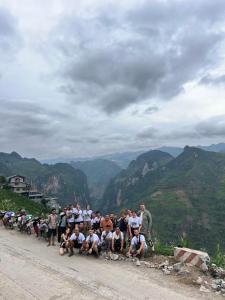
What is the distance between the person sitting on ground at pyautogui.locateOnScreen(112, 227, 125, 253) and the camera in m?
17.7

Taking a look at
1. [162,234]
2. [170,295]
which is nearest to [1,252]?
[170,295]

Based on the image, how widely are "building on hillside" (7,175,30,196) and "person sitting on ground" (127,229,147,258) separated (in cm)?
11794

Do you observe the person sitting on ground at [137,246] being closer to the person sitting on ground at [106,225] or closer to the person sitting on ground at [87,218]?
the person sitting on ground at [106,225]

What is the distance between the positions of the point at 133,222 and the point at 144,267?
2.98m

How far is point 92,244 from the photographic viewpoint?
17422 millimetres

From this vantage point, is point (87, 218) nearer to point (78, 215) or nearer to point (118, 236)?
point (78, 215)

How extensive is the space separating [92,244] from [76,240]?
4.44 feet

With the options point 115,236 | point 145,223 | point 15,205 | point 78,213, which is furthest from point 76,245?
point 15,205

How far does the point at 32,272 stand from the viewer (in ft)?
50.5

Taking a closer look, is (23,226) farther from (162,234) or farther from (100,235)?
(162,234)

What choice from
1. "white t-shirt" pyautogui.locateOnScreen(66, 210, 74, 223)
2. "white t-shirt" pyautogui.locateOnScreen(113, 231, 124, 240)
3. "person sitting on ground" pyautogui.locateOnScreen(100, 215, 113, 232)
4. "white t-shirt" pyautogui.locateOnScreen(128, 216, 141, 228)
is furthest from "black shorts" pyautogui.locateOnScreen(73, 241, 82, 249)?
"white t-shirt" pyautogui.locateOnScreen(128, 216, 141, 228)

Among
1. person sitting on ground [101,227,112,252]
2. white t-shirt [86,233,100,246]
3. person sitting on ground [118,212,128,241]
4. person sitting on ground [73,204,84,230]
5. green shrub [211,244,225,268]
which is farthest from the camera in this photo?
person sitting on ground [73,204,84,230]

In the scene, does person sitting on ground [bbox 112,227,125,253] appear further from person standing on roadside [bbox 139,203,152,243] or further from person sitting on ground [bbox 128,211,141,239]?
person standing on roadside [bbox 139,203,152,243]

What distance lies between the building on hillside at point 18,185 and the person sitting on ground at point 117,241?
117026 mm
